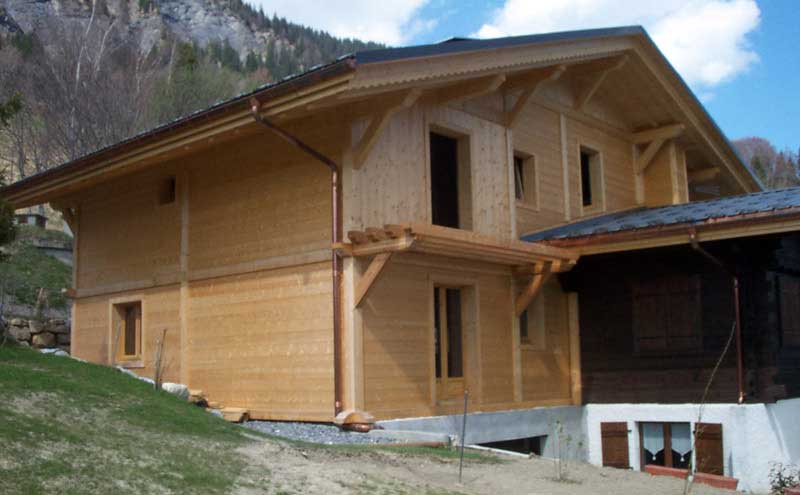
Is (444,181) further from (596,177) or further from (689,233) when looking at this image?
(689,233)

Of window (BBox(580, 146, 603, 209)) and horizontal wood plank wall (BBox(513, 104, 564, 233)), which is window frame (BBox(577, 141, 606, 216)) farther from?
horizontal wood plank wall (BBox(513, 104, 564, 233))

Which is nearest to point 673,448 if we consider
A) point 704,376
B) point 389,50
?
point 704,376

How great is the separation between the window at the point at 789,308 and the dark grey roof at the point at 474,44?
4.94 meters

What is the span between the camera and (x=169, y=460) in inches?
303

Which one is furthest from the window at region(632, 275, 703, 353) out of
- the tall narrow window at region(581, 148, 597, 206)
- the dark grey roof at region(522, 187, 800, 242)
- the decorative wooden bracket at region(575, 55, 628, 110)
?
the decorative wooden bracket at region(575, 55, 628, 110)

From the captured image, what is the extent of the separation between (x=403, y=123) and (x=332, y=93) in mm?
2685

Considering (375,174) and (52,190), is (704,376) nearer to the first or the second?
(375,174)

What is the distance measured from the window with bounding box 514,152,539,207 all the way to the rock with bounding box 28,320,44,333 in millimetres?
11693

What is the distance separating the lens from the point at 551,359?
1559 centimetres

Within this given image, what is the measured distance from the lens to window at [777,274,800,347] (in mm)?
14438

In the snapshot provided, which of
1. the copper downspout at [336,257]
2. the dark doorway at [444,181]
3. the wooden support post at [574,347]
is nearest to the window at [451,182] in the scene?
the dark doorway at [444,181]

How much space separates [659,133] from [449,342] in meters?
7.38

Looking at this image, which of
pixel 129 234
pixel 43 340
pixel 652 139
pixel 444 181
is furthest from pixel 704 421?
pixel 43 340

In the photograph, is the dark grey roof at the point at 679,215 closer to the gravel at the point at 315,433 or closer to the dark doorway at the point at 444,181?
the dark doorway at the point at 444,181
